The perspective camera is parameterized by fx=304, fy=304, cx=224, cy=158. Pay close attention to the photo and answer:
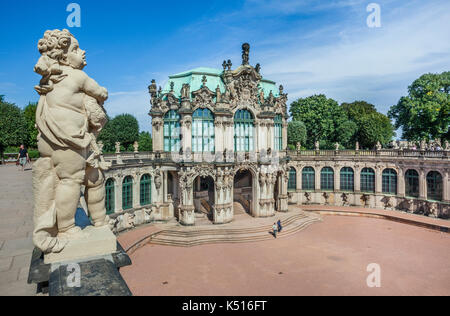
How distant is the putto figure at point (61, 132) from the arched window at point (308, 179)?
123 ft

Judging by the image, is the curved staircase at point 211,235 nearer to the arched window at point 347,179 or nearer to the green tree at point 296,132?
the arched window at point 347,179

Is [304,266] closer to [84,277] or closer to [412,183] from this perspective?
[84,277]

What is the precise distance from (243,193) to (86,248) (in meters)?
32.3

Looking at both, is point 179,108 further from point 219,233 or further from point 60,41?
point 60,41

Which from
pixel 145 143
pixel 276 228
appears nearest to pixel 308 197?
pixel 276 228

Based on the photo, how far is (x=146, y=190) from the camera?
30703 mm

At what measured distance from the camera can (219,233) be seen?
91.7 feet

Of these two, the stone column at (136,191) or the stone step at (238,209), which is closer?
the stone column at (136,191)

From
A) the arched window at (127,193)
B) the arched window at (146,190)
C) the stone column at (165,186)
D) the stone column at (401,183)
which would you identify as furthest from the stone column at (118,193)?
the stone column at (401,183)

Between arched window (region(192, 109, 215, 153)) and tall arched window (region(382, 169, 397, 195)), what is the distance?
2233 centimetres

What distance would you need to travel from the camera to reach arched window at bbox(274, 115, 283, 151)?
34906 millimetres

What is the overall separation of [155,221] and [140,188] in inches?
151

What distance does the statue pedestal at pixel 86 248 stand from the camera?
17.4 feet

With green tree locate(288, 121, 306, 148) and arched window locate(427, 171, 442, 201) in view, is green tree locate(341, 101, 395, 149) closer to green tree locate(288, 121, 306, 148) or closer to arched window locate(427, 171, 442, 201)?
green tree locate(288, 121, 306, 148)
